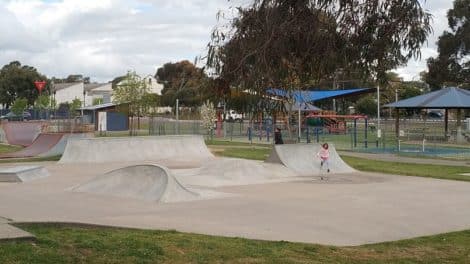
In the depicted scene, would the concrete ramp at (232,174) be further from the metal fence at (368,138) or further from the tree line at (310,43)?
the metal fence at (368,138)

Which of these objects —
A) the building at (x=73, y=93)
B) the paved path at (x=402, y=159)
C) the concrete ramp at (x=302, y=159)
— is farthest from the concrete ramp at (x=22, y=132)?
the building at (x=73, y=93)

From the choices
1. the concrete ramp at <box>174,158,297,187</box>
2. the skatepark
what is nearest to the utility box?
the skatepark

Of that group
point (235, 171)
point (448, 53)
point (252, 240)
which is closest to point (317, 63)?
point (252, 240)

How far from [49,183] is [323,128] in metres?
35.4

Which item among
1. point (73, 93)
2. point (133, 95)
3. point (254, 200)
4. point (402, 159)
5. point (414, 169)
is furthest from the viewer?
point (73, 93)

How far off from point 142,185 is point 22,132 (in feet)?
101

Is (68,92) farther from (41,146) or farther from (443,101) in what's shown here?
(41,146)

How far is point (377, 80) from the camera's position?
7.90 metres

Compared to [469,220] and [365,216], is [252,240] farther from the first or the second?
[469,220]

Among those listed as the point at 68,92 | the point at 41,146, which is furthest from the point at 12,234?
the point at 68,92

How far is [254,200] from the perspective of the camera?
46.8 ft

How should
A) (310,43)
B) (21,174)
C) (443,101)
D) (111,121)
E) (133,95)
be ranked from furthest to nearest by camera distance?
1. (111,121)
2. (133,95)
3. (443,101)
4. (21,174)
5. (310,43)

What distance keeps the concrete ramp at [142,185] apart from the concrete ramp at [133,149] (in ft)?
31.9

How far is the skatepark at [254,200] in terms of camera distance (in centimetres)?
1058
